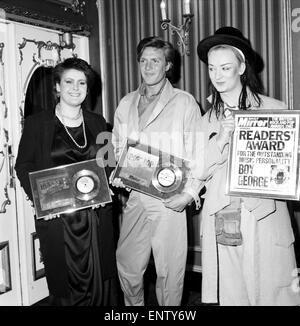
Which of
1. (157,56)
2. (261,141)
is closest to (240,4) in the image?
(157,56)

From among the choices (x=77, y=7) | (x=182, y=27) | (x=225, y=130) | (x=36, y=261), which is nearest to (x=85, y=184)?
(x=225, y=130)

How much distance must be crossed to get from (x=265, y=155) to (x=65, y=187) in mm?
1143

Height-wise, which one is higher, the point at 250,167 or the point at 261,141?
the point at 261,141

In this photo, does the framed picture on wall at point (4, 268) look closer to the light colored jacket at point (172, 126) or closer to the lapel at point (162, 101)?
the light colored jacket at point (172, 126)

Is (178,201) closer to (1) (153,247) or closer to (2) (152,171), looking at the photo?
(2) (152,171)

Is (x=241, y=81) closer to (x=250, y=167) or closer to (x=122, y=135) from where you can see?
(x=250, y=167)

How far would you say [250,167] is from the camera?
2.02 m

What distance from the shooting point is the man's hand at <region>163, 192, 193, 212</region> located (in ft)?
8.16

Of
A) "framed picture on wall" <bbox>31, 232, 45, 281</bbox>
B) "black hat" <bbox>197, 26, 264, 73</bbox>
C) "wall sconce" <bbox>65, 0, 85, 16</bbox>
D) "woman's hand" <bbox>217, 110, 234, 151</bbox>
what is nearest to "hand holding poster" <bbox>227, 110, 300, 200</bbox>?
"woman's hand" <bbox>217, 110, 234, 151</bbox>

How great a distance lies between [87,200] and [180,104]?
0.83 metres

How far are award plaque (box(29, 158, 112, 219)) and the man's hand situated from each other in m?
0.43

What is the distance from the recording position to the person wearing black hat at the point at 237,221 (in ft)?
6.62

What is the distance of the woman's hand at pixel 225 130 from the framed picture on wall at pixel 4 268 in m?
1.84
